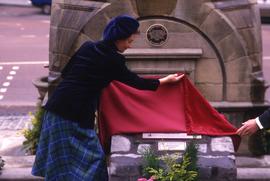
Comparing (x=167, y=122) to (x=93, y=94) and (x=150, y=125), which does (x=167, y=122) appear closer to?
(x=150, y=125)

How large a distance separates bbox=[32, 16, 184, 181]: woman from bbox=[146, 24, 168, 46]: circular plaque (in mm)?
1944

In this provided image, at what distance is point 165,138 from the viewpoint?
6.50m

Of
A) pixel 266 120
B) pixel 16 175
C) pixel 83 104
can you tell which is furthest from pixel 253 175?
pixel 16 175

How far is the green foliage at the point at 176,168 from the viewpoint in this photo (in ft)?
19.3

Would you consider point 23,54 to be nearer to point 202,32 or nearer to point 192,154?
point 202,32

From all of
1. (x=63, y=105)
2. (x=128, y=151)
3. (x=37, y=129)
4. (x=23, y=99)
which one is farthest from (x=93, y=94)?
(x=23, y=99)

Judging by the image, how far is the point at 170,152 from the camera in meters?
6.28

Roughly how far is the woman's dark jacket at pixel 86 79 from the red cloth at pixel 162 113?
57cm

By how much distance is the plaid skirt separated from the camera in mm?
5910

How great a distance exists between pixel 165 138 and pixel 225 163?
25.9 inches

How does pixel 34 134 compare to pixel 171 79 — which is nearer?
pixel 171 79

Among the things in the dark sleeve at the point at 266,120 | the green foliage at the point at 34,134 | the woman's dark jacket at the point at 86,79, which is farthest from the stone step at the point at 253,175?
the green foliage at the point at 34,134

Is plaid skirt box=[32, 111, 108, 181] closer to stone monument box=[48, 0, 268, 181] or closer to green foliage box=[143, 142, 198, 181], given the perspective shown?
green foliage box=[143, 142, 198, 181]

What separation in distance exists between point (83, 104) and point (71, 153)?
0.45m
